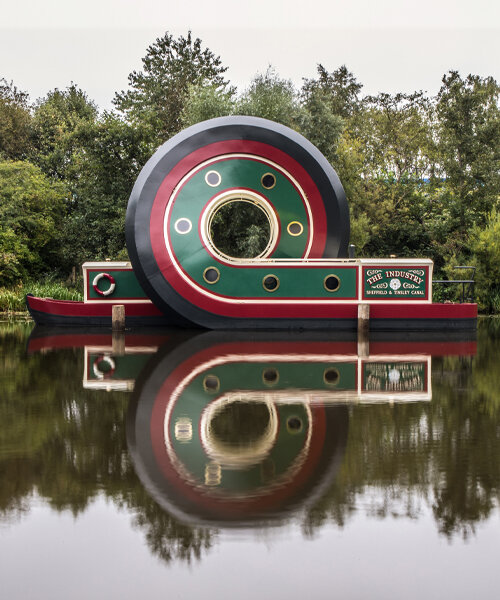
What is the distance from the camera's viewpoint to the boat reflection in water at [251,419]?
4.82 metres

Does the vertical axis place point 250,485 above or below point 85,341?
below

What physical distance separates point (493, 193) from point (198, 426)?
21323 millimetres

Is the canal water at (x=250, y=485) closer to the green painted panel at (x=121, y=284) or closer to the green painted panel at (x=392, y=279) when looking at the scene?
the green painted panel at (x=392, y=279)

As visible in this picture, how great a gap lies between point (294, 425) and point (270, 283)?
10382 millimetres

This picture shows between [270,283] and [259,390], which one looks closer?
[259,390]

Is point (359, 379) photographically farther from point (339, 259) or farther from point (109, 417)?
point (339, 259)

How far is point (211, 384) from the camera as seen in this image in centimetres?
922

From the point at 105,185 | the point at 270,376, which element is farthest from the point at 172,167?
the point at 105,185

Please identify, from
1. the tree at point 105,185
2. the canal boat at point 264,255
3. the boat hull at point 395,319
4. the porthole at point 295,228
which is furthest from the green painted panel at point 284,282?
the tree at point 105,185

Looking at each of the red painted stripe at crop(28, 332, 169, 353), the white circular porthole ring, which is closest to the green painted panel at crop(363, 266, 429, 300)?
the white circular porthole ring

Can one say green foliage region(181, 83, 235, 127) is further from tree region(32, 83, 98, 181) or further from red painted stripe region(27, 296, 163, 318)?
red painted stripe region(27, 296, 163, 318)

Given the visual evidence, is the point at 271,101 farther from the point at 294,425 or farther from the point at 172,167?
the point at 294,425

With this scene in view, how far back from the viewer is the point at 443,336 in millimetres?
16312

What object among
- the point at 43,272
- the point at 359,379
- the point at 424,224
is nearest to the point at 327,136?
the point at 424,224
